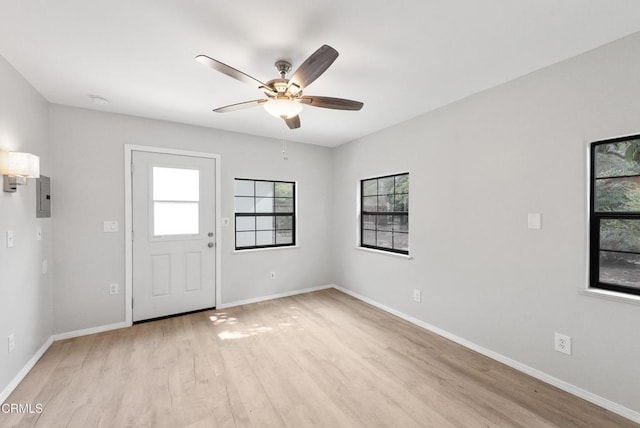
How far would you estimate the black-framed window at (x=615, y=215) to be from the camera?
186cm

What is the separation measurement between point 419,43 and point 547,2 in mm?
688

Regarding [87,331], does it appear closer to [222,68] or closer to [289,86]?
[222,68]

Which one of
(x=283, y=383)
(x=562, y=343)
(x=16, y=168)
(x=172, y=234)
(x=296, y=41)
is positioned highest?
(x=296, y=41)

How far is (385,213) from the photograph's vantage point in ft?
13.0

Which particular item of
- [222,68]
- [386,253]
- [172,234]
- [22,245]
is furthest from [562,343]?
[22,245]

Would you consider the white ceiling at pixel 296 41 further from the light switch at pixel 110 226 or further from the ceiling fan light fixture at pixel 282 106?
the light switch at pixel 110 226

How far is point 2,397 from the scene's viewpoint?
197 centimetres

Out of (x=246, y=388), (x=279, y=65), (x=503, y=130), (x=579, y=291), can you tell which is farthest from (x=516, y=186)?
(x=246, y=388)

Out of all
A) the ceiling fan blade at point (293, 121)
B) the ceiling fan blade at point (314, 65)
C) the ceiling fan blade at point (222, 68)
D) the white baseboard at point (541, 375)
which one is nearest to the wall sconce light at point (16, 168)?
the ceiling fan blade at point (222, 68)

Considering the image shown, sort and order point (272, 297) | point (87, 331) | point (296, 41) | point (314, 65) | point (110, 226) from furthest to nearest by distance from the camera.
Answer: point (272, 297) → point (110, 226) → point (87, 331) → point (296, 41) → point (314, 65)

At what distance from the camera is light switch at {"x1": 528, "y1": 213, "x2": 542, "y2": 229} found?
7.39ft

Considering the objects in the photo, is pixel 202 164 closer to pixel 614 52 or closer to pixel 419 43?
pixel 419 43

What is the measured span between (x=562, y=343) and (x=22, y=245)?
450cm

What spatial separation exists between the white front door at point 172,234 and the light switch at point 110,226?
18 centimetres
